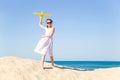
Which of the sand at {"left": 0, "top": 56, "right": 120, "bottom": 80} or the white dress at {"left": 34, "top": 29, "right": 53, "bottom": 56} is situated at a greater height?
the white dress at {"left": 34, "top": 29, "right": 53, "bottom": 56}

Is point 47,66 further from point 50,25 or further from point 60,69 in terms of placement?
point 50,25

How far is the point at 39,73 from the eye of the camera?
1302cm

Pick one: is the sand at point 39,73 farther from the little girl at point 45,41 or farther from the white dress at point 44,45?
the white dress at point 44,45

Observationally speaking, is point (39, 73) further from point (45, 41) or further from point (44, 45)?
point (45, 41)

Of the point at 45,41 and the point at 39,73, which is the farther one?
the point at 45,41

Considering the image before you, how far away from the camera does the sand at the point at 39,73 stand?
12570 millimetres

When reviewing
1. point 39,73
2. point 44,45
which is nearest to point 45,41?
point 44,45

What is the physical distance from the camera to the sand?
41.2 feet

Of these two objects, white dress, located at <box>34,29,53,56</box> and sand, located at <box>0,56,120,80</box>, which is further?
white dress, located at <box>34,29,53,56</box>

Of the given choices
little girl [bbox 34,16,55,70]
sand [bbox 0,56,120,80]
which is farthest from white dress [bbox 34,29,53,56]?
sand [bbox 0,56,120,80]

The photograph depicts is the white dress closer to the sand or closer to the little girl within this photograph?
the little girl

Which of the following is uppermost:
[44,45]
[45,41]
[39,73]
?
[45,41]

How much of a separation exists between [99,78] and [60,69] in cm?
168

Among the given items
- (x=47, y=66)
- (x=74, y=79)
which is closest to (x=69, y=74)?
(x=74, y=79)
